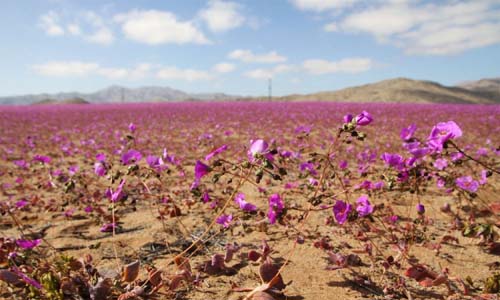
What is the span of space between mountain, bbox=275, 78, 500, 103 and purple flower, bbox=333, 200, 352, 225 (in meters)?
36.4

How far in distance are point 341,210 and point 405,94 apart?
4006 centimetres

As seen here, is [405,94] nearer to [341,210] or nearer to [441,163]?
[441,163]

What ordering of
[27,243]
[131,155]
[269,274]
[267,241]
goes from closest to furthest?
[269,274] → [27,243] → [131,155] → [267,241]

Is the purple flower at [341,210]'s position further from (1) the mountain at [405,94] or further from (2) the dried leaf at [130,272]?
(1) the mountain at [405,94]

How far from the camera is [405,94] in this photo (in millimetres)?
37094

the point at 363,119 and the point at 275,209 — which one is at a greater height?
the point at 363,119

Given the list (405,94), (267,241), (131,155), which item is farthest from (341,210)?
(405,94)

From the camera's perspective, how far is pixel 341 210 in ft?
5.22

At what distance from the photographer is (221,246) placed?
2201 millimetres

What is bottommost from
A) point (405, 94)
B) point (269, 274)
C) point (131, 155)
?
point (269, 274)

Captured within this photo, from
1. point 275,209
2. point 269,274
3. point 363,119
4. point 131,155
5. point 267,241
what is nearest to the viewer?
point 363,119

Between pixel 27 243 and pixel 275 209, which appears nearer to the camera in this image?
pixel 275 209

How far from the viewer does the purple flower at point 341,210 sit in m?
1.55

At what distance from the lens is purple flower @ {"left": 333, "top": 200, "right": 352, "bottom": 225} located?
1549 millimetres
